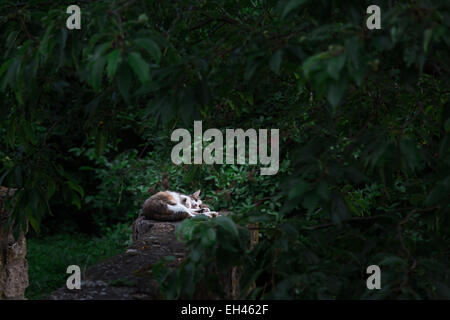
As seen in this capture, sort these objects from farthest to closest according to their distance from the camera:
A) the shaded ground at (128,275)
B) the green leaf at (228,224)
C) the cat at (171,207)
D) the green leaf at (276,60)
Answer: the cat at (171,207) → the shaded ground at (128,275) → the green leaf at (228,224) → the green leaf at (276,60)

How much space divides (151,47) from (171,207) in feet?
11.3

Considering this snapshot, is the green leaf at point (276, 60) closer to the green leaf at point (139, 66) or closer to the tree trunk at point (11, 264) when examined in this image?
the green leaf at point (139, 66)

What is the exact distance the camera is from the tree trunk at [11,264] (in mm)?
4184

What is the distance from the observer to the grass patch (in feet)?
22.7

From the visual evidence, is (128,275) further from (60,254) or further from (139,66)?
(60,254)

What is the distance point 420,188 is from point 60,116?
2.04 m

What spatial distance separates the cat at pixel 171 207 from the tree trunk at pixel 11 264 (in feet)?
4.50

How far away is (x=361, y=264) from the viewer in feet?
8.00

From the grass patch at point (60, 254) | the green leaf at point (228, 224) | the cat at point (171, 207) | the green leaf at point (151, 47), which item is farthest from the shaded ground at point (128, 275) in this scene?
the grass patch at point (60, 254)

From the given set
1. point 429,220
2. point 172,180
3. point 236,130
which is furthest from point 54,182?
point 172,180

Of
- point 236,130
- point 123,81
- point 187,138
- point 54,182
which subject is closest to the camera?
point 123,81

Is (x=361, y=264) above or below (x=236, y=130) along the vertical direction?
below

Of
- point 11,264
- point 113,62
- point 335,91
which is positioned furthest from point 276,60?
point 11,264
